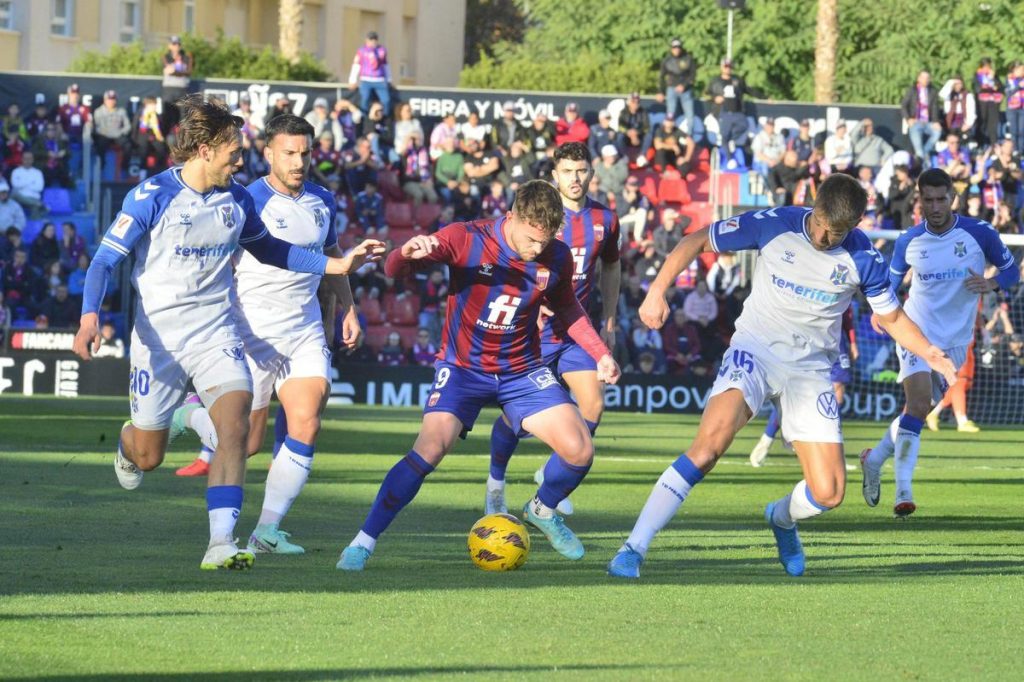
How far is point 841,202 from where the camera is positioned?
8.55m

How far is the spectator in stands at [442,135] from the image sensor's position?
31453 millimetres

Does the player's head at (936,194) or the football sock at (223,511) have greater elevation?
the player's head at (936,194)

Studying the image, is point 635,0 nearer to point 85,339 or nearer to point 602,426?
point 602,426

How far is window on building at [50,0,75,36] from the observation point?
52.5 m

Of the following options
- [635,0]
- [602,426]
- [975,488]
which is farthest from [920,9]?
[975,488]

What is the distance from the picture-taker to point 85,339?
823 cm

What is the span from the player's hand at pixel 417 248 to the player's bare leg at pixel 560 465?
1.16 metres

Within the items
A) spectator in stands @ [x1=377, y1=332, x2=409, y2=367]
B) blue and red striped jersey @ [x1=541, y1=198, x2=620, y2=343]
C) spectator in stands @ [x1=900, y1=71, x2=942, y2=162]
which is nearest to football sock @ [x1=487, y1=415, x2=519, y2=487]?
blue and red striped jersey @ [x1=541, y1=198, x2=620, y2=343]

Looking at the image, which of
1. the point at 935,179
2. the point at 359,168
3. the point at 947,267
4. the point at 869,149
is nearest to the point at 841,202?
the point at 935,179

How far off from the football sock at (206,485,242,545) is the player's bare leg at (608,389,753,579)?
185cm

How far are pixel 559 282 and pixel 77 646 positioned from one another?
144 inches

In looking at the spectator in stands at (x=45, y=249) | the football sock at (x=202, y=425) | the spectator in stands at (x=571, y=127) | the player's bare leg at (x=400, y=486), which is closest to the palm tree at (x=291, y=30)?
the spectator in stands at (x=571, y=127)

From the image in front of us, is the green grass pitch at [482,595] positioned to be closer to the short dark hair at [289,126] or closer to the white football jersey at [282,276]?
the white football jersey at [282,276]

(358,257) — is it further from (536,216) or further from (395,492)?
(395,492)
